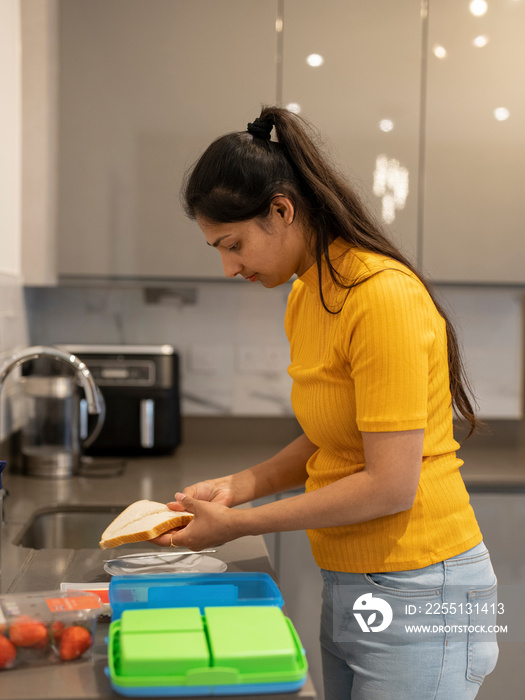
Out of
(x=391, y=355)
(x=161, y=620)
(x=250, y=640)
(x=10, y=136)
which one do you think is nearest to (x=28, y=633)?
(x=161, y=620)

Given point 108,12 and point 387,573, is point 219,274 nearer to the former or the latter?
point 108,12

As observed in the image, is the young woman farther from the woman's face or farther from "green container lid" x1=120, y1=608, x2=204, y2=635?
"green container lid" x1=120, y1=608, x2=204, y2=635

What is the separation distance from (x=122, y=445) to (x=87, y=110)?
96 cm

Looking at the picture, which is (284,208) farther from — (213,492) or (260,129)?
(213,492)

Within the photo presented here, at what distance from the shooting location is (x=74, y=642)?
835mm

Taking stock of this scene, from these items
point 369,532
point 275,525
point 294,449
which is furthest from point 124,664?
point 294,449

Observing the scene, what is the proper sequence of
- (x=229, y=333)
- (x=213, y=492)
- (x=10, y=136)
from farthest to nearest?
(x=229, y=333) < (x=10, y=136) < (x=213, y=492)

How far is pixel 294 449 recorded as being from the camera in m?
1.32

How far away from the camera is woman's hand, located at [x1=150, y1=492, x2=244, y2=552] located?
40.2 inches

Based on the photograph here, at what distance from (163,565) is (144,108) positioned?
1382 millimetres

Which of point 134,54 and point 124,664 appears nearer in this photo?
point 124,664

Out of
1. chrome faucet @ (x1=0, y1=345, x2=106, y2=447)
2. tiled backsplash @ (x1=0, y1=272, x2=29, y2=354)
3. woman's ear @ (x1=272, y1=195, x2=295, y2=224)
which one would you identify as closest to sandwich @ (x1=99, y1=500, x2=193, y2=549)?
chrome faucet @ (x1=0, y1=345, x2=106, y2=447)

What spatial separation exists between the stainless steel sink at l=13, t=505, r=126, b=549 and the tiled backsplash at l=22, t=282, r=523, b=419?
820 mm

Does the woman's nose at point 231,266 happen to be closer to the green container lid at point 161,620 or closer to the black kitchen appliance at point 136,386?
the green container lid at point 161,620
